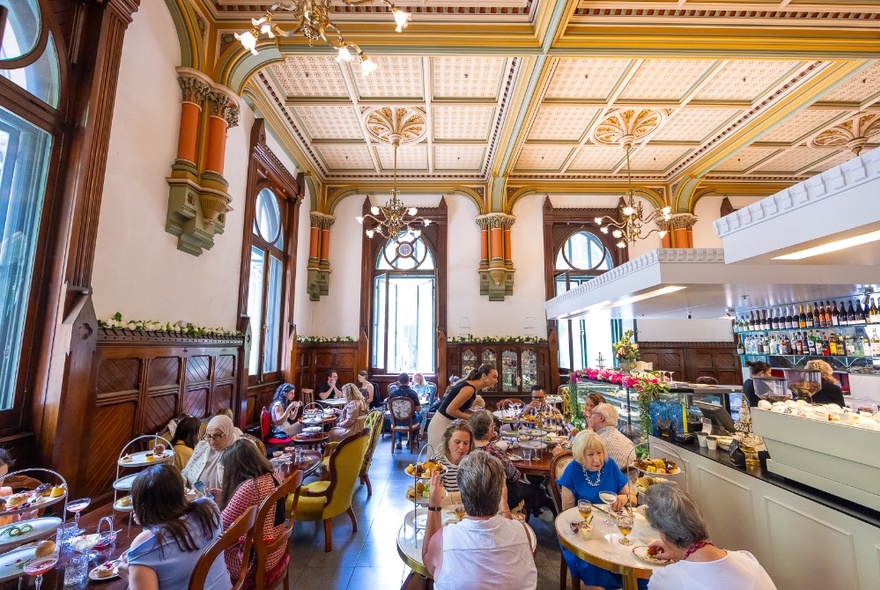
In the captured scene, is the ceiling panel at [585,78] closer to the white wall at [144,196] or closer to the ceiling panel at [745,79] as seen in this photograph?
the ceiling panel at [745,79]

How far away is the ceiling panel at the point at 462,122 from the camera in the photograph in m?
6.75

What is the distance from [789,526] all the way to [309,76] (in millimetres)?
7286

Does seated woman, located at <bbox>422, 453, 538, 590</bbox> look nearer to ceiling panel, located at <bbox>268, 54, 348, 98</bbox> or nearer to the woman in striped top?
the woman in striped top

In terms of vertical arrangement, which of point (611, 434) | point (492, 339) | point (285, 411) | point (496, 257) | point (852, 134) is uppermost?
point (852, 134)

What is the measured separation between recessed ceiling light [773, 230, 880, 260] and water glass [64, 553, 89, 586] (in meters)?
3.99

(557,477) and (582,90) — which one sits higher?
(582,90)

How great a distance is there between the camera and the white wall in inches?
134

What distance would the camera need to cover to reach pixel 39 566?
4.87ft

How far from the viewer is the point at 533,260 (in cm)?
935

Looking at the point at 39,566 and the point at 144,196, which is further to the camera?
the point at 144,196

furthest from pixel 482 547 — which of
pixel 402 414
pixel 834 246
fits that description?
pixel 402 414

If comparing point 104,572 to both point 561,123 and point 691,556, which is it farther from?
point 561,123

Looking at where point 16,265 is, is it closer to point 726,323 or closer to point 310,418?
point 310,418

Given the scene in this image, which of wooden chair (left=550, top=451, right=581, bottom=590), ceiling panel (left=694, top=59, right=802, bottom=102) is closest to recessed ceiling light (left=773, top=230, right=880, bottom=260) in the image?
wooden chair (left=550, top=451, right=581, bottom=590)
